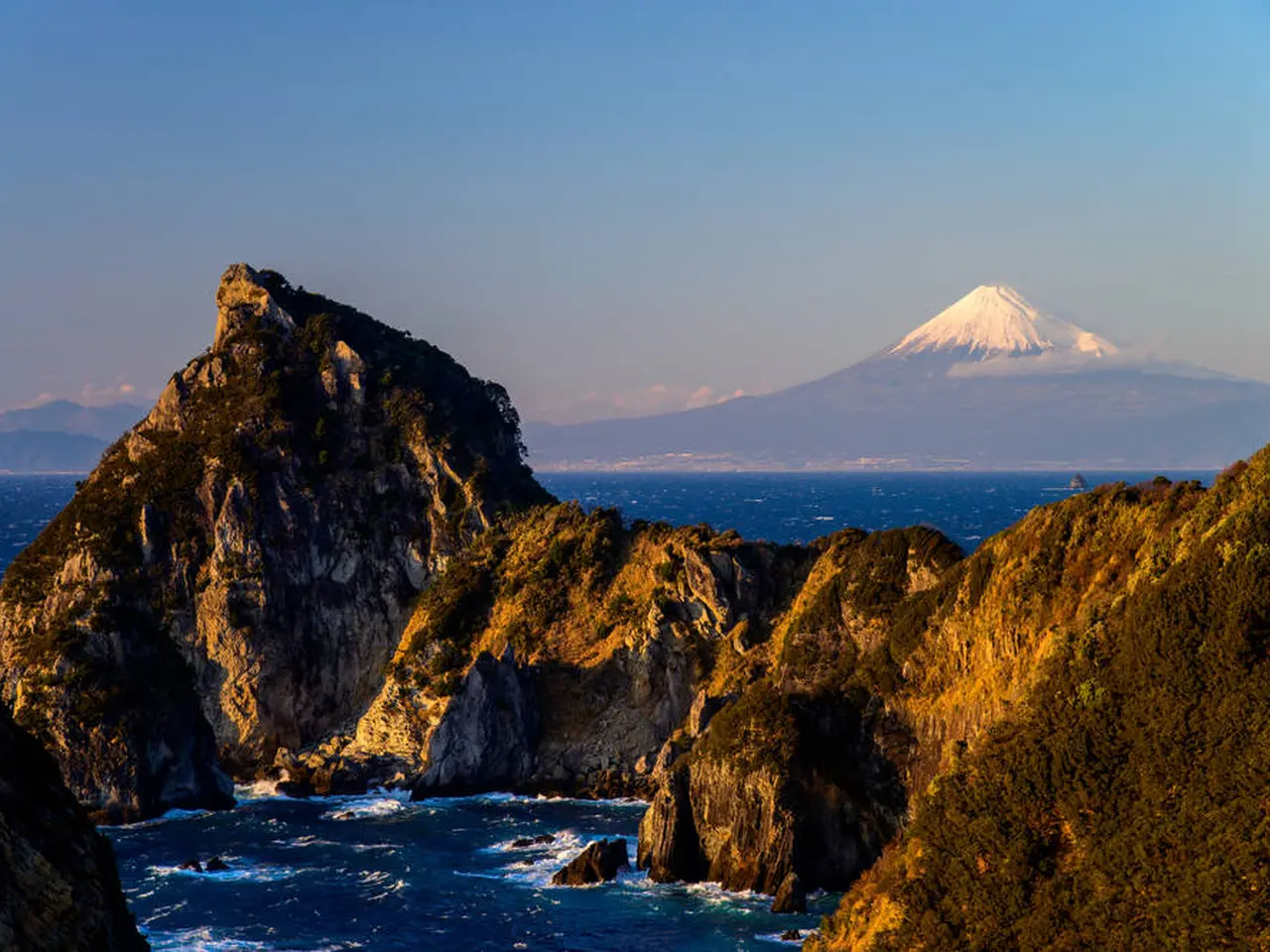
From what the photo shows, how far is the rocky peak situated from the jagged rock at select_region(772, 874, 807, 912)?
7240cm

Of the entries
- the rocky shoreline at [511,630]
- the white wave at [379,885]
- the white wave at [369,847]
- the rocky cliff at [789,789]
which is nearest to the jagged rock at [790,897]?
the rocky cliff at [789,789]

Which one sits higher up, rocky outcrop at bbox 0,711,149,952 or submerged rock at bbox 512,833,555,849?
rocky outcrop at bbox 0,711,149,952

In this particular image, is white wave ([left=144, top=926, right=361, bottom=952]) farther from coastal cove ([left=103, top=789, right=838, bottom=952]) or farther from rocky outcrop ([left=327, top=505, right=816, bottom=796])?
rocky outcrop ([left=327, top=505, right=816, bottom=796])

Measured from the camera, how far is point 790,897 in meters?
73.2

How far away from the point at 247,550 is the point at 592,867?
153ft

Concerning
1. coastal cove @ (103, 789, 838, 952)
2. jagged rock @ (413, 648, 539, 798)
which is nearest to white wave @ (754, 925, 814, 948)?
coastal cove @ (103, 789, 838, 952)

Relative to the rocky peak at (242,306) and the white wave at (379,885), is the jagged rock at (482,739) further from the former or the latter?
the rocky peak at (242,306)

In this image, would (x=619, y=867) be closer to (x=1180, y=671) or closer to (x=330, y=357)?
(x=1180, y=671)

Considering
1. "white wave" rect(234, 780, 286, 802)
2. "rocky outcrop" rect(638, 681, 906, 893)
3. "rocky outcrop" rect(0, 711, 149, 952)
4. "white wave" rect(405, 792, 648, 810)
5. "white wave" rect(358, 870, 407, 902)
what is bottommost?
"white wave" rect(358, 870, 407, 902)

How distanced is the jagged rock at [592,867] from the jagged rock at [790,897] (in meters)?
9.47

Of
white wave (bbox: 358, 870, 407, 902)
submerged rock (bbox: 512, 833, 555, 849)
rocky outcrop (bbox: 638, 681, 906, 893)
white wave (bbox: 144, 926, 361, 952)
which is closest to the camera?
white wave (bbox: 144, 926, 361, 952)

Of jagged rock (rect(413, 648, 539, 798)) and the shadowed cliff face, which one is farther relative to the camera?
the shadowed cliff face

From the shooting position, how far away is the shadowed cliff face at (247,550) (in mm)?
100500

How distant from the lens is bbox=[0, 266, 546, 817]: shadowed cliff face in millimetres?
100500
